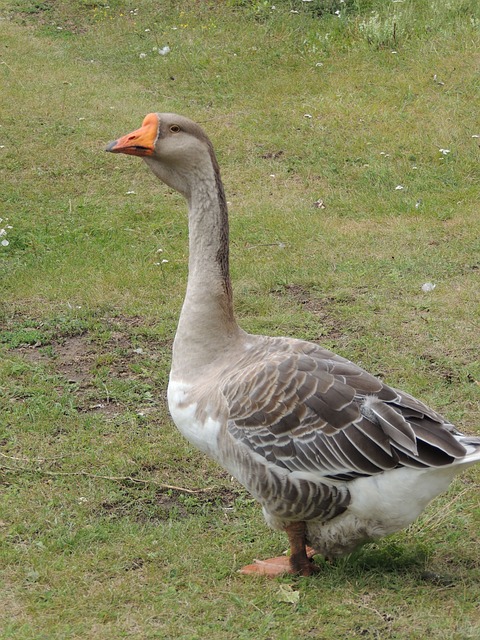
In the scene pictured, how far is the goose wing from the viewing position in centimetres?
320

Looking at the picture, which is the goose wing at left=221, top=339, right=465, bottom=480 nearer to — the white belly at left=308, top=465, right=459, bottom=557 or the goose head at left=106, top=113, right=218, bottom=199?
the white belly at left=308, top=465, right=459, bottom=557

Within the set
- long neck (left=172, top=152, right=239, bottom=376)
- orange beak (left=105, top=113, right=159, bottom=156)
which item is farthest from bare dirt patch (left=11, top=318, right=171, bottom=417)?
orange beak (left=105, top=113, right=159, bottom=156)

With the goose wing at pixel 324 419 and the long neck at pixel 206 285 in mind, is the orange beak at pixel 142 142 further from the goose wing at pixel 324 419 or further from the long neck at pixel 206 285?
the goose wing at pixel 324 419

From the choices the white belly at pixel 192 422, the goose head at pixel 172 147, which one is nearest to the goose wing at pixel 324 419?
the white belly at pixel 192 422

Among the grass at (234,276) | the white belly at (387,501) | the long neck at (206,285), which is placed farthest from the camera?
the long neck at (206,285)

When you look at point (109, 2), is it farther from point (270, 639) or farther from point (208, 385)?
point (270, 639)

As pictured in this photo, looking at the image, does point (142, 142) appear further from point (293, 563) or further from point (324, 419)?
point (293, 563)

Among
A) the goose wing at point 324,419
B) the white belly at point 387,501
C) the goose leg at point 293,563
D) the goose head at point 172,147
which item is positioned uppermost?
the goose head at point 172,147

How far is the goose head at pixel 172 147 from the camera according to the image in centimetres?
352

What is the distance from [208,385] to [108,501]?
962mm

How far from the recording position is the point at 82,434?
4668 millimetres

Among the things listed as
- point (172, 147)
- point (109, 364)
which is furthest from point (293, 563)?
point (109, 364)

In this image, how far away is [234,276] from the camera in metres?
6.51

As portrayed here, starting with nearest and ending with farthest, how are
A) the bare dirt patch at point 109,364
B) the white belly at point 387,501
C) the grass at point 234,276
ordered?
the white belly at point 387,501, the grass at point 234,276, the bare dirt patch at point 109,364
